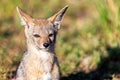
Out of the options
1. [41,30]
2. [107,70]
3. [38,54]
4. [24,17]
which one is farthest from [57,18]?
[107,70]

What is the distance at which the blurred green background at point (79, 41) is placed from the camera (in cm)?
982

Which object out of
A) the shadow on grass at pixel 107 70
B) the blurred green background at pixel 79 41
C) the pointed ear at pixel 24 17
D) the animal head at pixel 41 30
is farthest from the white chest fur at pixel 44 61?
the shadow on grass at pixel 107 70

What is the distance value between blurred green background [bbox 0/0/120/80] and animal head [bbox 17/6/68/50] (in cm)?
99

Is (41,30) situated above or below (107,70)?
above

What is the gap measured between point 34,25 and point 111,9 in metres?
3.38

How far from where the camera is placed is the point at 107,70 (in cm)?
1025

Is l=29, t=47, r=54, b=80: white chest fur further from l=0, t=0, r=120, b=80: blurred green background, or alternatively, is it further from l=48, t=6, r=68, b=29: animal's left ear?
l=0, t=0, r=120, b=80: blurred green background

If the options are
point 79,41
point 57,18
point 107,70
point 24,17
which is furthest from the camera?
point 79,41

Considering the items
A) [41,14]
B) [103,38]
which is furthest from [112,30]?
[41,14]

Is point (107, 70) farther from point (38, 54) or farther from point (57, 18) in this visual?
point (38, 54)

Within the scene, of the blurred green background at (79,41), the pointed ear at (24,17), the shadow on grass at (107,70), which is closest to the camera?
the pointed ear at (24,17)

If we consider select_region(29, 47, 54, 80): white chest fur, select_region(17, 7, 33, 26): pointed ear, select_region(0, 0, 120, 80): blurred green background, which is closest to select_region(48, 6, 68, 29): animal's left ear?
select_region(17, 7, 33, 26): pointed ear

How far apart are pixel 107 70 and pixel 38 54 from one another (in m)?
2.48

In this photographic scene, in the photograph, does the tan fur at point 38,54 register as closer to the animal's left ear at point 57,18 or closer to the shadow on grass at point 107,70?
the animal's left ear at point 57,18
